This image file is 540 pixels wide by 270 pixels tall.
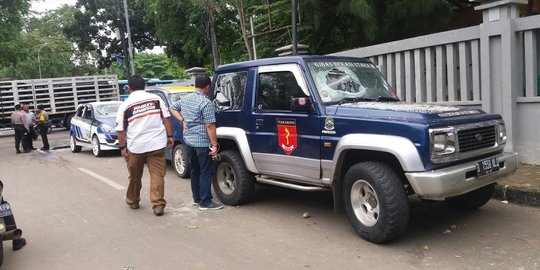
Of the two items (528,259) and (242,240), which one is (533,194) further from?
(242,240)

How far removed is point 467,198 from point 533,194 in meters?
0.92

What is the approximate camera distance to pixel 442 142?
14.6 feet

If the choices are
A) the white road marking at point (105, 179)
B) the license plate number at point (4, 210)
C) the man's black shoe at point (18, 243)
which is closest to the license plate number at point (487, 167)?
the license plate number at point (4, 210)

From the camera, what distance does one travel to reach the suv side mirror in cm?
523

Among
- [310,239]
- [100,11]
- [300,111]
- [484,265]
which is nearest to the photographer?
[484,265]

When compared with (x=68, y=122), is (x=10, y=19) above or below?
above

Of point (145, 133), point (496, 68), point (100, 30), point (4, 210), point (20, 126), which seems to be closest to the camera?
point (4, 210)

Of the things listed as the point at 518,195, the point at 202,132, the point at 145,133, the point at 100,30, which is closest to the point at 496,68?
the point at 518,195

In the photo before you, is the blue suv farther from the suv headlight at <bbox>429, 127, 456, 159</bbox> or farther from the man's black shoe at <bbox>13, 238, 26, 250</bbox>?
the man's black shoe at <bbox>13, 238, 26, 250</bbox>

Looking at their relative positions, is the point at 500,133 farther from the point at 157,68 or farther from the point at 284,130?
the point at 157,68

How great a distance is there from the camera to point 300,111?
17.8 feet

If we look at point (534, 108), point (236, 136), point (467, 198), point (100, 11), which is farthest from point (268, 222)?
point (100, 11)

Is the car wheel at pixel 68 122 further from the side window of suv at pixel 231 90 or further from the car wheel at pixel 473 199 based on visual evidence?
the car wheel at pixel 473 199

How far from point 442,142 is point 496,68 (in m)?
3.78
